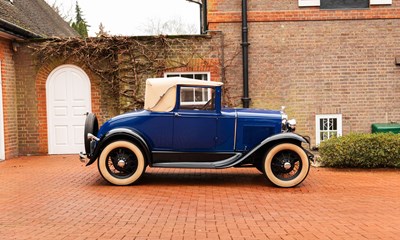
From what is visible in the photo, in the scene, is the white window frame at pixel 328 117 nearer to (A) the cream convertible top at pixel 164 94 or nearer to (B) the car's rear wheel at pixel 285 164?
(B) the car's rear wheel at pixel 285 164

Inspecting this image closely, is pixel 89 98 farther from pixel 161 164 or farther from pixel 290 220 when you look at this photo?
pixel 290 220

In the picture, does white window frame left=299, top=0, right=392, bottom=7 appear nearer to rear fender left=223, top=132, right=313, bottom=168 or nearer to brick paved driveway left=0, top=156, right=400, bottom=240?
brick paved driveway left=0, top=156, right=400, bottom=240

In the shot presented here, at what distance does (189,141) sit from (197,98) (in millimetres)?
880

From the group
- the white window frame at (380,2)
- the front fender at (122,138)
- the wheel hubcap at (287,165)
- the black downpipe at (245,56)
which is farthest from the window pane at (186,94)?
the white window frame at (380,2)

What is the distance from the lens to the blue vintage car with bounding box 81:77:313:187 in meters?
8.52

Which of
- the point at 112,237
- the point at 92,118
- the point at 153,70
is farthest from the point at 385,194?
the point at 153,70

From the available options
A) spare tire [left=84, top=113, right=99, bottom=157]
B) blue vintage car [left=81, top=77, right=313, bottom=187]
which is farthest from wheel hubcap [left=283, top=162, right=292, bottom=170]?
spare tire [left=84, top=113, right=99, bottom=157]

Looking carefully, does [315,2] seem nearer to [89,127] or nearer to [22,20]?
[89,127]

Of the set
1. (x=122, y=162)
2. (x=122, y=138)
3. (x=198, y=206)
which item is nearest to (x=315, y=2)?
(x=122, y=138)

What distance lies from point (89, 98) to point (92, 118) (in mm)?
4027

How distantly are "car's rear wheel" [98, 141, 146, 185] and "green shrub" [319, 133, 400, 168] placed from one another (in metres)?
4.44

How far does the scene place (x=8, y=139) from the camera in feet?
40.5

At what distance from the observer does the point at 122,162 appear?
852cm

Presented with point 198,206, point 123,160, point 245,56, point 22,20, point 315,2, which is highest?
point 315,2
